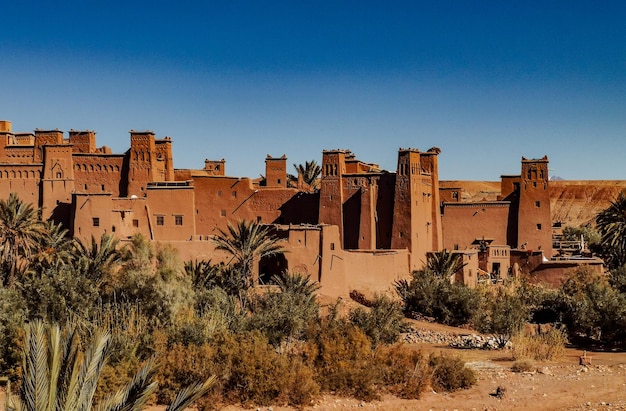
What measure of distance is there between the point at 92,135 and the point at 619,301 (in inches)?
976

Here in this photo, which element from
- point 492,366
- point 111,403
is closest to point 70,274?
point 492,366

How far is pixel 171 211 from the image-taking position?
108 ft

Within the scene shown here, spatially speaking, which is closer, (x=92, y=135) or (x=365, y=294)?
(x=365, y=294)

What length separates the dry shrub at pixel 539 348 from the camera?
2202 centimetres

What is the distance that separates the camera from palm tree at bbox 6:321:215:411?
25.7 ft

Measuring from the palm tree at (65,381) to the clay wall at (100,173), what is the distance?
2688 centimetres

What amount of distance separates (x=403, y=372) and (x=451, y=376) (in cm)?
120

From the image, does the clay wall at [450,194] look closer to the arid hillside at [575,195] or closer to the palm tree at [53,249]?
the palm tree at [53,249]

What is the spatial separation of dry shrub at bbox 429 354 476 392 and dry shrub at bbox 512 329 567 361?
11.1ft

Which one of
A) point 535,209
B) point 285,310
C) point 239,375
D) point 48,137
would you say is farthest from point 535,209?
point 239,375

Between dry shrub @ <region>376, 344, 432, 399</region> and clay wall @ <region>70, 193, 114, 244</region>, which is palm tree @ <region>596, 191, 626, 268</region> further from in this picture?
clay wall @ <region>70, 193, 114, 244</region>

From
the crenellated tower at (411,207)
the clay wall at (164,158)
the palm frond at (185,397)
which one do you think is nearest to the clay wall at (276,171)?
the clay wall at (164,158)

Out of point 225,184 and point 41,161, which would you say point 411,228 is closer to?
point 225,184

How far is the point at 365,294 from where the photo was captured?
30.4 meters
